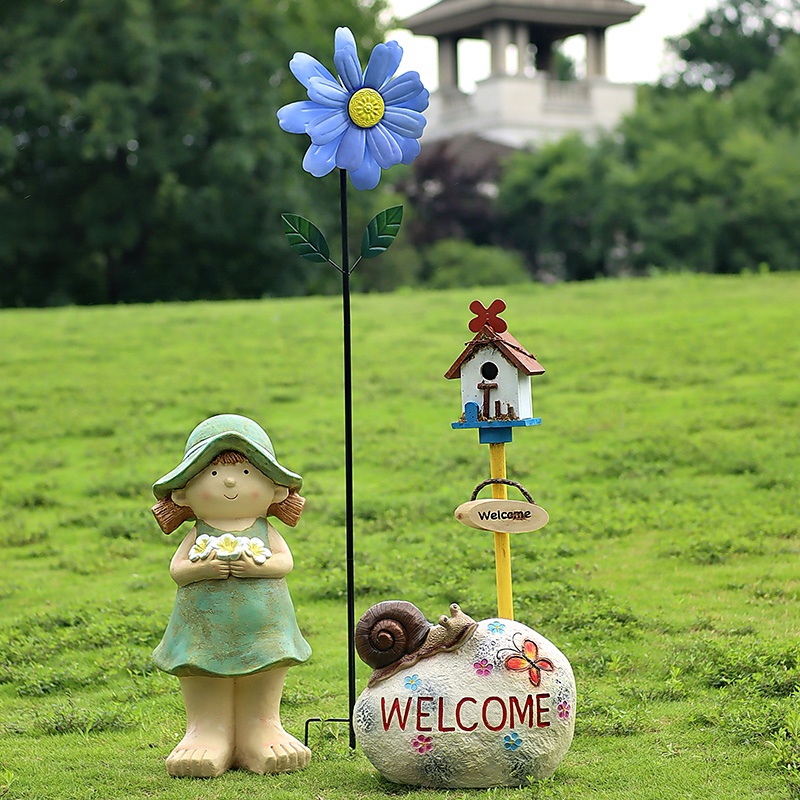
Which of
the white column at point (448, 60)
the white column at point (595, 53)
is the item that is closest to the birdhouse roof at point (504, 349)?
the white column at point (595, 53)

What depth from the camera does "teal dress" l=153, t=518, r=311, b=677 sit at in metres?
4.95

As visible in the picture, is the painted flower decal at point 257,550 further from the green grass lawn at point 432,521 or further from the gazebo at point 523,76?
the gazebo at point 523,76

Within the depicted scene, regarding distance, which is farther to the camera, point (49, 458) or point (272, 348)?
point (272, 348)

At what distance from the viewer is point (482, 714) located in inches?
183

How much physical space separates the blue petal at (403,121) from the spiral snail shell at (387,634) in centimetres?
210

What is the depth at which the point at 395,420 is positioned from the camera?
39.3 feet

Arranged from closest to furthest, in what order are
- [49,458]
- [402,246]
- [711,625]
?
[711,625] < [49,458] < [402,246]

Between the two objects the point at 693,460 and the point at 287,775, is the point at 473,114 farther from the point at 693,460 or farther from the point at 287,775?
the point at 287,775

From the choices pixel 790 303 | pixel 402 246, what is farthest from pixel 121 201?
pixel 790 303

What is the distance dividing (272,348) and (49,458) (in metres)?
4.23

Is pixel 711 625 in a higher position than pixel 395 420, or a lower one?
lower

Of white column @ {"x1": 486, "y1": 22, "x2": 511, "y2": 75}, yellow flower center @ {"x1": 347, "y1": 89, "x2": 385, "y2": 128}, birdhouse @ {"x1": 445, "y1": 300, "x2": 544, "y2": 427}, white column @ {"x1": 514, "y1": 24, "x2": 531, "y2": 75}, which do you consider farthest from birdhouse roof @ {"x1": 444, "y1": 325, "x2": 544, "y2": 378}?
white column @ {"x1": 514, "y1": 24, "x2": 531, "y2": 75}

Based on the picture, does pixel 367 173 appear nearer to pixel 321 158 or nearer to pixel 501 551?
pixel 321 158

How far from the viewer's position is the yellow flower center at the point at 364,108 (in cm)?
530
